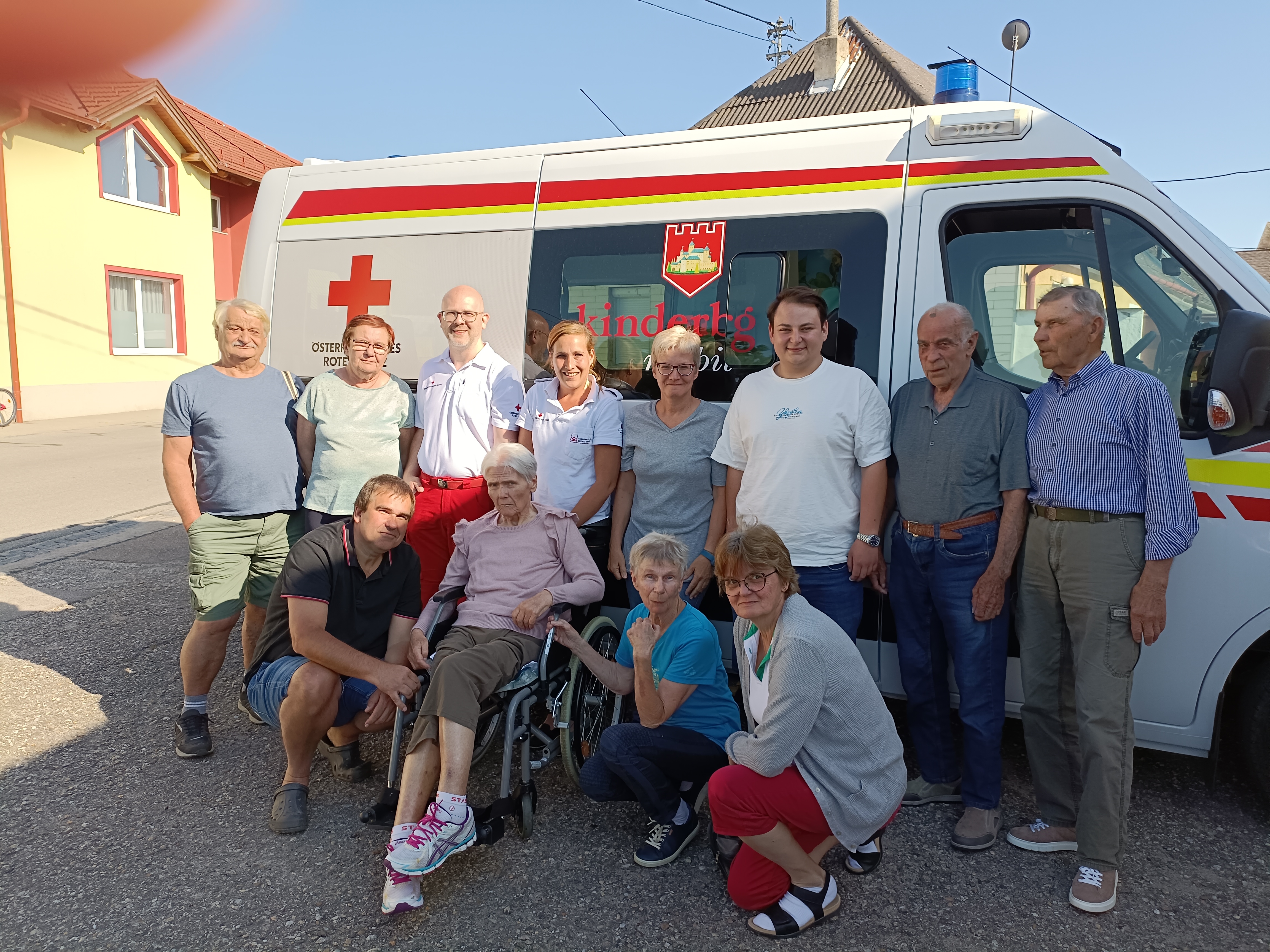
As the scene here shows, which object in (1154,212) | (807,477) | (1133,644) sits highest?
(1154,212)

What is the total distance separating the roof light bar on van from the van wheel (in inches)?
81.8

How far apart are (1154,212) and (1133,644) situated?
4.93 feet

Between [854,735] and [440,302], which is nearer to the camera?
[854,735]

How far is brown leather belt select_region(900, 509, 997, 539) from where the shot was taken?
3.16 meters

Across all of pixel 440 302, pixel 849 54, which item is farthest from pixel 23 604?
pixel 849 54

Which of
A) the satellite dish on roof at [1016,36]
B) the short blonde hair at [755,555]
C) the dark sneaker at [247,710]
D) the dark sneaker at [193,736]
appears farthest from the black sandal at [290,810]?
the satellite dish on roof at [1016,36]

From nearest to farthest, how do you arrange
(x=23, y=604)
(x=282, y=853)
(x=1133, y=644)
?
(x=1133, y=644), (x=282, y=853), (x=23, y=604)

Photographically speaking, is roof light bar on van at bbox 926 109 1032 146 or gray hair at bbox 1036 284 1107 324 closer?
gray hair at bbox 1036 284 1107 324

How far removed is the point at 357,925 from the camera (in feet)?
9.16

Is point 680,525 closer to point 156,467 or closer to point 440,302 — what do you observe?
point 440,302

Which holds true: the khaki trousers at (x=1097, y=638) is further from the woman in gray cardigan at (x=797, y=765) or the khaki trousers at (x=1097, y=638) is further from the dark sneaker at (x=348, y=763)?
the dark sneaker at (x=348, y=763)

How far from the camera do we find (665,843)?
3139 mm

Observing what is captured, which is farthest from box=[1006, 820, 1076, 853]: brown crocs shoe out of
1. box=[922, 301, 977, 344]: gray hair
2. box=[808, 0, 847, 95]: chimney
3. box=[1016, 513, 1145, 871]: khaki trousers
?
box=[808, 0, 847, 95]: chimney

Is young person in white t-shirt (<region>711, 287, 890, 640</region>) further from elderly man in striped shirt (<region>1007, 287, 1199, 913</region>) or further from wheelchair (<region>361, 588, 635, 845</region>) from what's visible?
wheelchair (<region>361, 588, 635, 845</region>)
